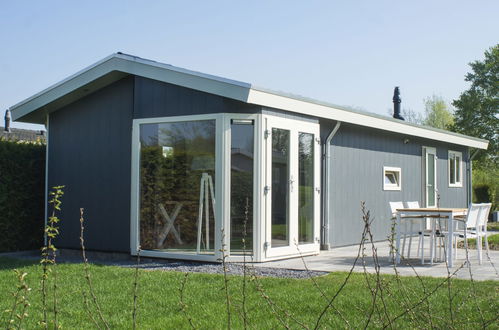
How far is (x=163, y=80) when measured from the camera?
838 centimetres

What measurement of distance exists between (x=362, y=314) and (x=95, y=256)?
18.4 feet

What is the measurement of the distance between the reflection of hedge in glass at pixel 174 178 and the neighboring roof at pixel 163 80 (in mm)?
622

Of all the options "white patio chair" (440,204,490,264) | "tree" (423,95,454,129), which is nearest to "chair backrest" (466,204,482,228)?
"white patio chair" (440,204,490,264)

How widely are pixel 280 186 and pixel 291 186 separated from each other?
0.72 ft

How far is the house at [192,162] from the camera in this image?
316 inches

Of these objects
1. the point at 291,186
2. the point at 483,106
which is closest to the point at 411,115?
the point at 483,106

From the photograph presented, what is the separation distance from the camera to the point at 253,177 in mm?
8031

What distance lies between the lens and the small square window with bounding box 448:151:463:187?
15.6 metres

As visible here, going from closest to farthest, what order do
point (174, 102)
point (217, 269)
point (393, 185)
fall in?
1. point (217, 269)
2. point (174, 102)
3. point (393, 185)

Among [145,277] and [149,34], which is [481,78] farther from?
[145,277]

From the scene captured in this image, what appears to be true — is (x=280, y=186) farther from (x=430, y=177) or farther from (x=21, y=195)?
(x=430, y=177)

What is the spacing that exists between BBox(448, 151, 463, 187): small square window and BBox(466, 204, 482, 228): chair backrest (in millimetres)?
7705

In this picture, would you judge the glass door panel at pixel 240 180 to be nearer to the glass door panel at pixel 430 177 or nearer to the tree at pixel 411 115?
the glass door panel at pixel 430 177

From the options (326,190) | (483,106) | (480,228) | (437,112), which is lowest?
(480,228)
